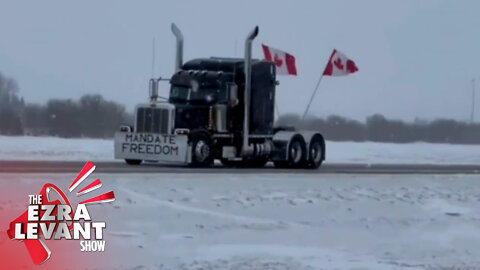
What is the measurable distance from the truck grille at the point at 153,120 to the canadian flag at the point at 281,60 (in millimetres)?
8055

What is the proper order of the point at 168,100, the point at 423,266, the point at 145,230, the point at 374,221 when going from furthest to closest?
the point at 168,100 → the point at 374,221 → the point at 145,230 → the point at 423,266

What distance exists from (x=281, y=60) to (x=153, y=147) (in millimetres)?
9166

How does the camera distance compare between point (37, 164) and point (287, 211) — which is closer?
point (287, 211)

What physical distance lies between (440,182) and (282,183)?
209 inches

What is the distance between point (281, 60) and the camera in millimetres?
39781

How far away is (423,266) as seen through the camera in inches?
666

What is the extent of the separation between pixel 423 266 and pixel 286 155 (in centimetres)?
1814

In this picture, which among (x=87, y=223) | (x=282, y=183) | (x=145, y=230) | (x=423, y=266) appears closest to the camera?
(x=87, y=223)

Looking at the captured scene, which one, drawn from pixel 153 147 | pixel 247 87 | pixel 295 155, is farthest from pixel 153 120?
pixel 295 155

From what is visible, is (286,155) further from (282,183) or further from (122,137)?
(282,183)

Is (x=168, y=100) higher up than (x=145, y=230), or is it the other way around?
(x=168, y=100)

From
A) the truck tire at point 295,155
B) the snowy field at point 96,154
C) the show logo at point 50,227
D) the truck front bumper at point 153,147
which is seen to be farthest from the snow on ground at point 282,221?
the snowy field at point 96,154

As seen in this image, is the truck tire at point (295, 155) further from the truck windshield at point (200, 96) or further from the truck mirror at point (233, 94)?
the truck windshield at point (200, 96)

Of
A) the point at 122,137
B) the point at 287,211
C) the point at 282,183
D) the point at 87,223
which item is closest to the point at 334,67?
the point at 122,137
